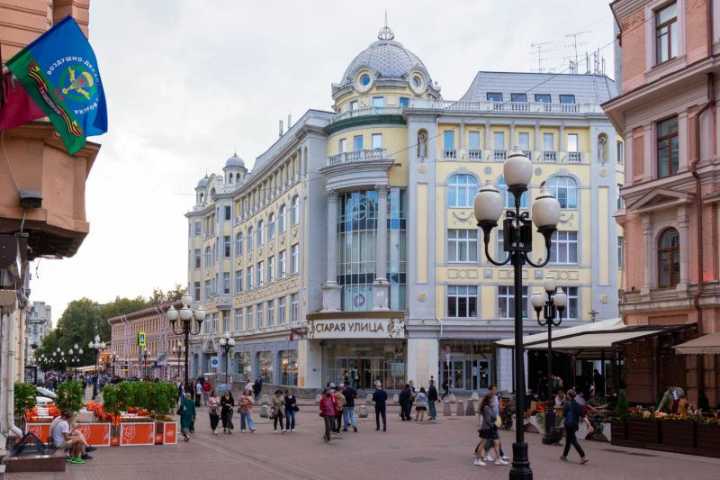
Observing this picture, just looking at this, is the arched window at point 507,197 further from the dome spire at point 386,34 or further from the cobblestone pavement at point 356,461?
the cobblestone pavement at point 356,461

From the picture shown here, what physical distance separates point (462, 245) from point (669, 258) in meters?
28.0

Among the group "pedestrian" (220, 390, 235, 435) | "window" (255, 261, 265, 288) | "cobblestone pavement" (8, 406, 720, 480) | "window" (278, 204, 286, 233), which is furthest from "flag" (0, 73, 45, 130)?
"window" (255, 261, 265, 288)

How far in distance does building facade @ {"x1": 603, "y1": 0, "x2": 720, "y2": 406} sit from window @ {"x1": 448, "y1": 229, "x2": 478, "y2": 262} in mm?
24805

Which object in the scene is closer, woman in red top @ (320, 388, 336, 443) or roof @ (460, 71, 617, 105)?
woman in red top @ (320, 388, 336, 443)

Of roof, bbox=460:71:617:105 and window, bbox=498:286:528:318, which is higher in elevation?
roof, bbox=460:71:617:105

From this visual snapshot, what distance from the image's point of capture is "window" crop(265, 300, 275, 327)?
70250mm

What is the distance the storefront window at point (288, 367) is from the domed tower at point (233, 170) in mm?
25260

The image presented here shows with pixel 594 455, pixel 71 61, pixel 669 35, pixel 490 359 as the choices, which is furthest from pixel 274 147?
pixel 71 61

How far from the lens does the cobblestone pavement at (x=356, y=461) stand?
60.8 ft

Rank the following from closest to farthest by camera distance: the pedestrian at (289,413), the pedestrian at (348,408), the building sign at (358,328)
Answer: the pedestrian at (289,413)
the pedestrian at (348,408)
the building sign at (358,328)

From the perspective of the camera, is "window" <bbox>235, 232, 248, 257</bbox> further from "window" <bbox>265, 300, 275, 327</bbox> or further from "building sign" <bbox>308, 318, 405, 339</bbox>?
"building sign" <bbox>308, 318, 405, 339</bbox>

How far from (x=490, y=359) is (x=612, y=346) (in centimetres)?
2873

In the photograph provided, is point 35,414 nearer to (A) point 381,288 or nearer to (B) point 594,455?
(B) point 594,455

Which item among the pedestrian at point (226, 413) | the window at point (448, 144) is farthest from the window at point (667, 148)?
the window at point (448, 144)
